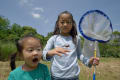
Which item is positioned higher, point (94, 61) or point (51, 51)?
point (51, 51)

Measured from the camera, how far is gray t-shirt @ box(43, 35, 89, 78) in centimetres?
176

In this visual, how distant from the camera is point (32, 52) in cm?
146

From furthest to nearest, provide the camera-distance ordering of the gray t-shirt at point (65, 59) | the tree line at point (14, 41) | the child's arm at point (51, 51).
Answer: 1. the tree line at point (14, 41)
2. the gray t-shirt at point (65, 59)
3. the child's arm at point (51, 51)

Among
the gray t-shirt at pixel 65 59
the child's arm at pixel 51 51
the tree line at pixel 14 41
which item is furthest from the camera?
the tree line at pixel 14 41

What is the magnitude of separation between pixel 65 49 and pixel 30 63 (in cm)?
42

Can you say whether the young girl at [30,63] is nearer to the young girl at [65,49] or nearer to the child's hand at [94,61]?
the young girl at [65,49]

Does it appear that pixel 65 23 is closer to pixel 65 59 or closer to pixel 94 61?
pixel 65 59

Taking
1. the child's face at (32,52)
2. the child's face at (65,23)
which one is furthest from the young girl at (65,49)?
the child's face at (32,52)

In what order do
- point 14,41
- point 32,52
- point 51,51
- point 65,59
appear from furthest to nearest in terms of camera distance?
1. point 14,41
2. point 65,59
3. point 51,51
4. point 32,52

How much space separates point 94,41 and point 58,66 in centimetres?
61

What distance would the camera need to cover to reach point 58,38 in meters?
1.95

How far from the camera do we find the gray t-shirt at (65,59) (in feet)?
5.77

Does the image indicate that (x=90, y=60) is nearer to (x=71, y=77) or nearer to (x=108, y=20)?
(x=71, y=77)

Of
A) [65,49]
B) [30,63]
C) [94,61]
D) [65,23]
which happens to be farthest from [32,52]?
[94,61]
